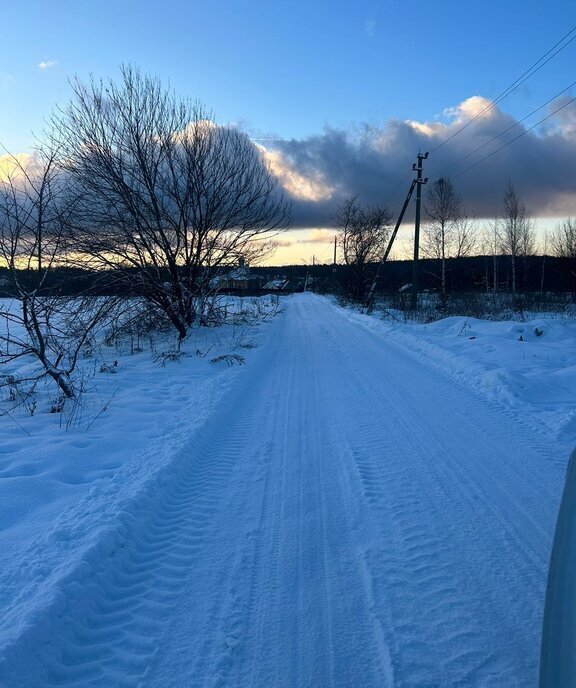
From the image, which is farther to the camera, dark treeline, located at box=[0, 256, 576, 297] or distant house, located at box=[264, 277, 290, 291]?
distant house, located at box=[264, 277, 290, 291]

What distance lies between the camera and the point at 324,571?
3020 millimetres

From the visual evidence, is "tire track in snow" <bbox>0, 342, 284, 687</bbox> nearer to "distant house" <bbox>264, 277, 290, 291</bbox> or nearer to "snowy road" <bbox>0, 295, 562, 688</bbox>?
"snowy road" <bbox>0, 295, 562, 688</bbox>

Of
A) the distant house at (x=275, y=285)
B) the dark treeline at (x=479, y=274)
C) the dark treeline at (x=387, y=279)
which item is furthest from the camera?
the distant house at (x=275, y=285)

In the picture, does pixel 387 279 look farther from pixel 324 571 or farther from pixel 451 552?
pixel 324 571

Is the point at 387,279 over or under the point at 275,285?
under

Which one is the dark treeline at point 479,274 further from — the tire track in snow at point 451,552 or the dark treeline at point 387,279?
the tire track in snow at point 451,552

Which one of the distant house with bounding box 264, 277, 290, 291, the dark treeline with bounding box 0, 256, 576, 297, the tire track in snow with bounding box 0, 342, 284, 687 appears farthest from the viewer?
the distant house with bounding box 264, 277, 290, 291

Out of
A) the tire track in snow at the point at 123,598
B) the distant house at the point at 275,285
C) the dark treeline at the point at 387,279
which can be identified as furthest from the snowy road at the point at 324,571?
the distant house at the point at 275,285

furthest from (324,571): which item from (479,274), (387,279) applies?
(479,274)

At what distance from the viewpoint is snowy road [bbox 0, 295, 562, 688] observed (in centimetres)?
231

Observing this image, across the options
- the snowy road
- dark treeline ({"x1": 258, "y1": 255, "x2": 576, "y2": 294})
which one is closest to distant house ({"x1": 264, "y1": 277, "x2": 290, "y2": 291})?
dark treeline ({"x1": 258, "y1": 255, "x2": 576, "y2": 294})

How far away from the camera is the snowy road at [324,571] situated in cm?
231

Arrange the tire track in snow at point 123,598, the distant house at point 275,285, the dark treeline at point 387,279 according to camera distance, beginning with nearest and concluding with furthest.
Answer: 1. the tire track in snow at point 123,598
2. the dark treeline at point 387,279
3. the distant house at point 275,285

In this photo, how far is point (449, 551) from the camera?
3193 mm
